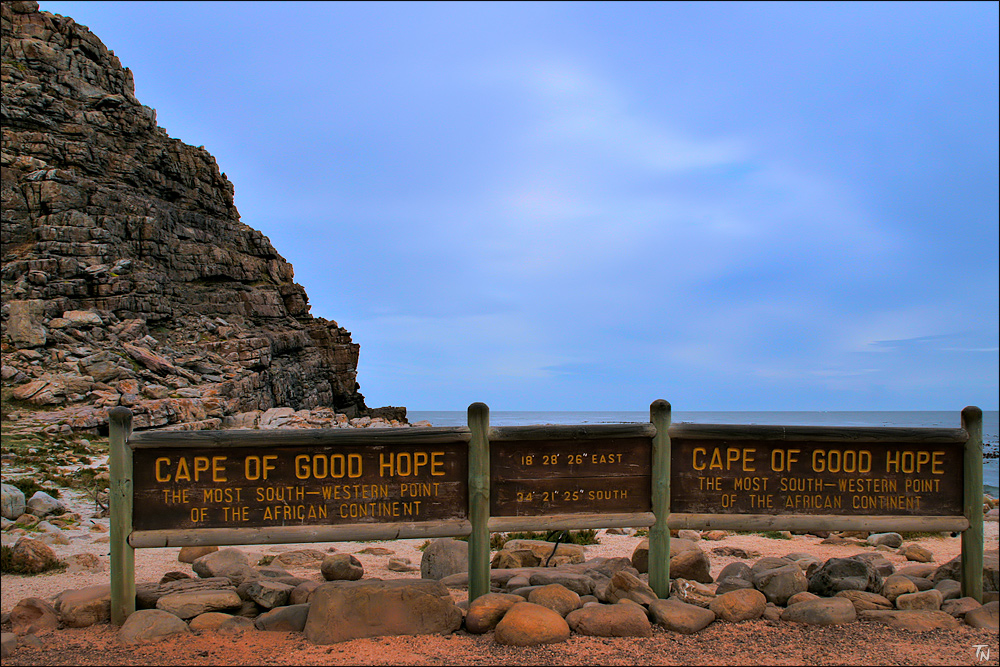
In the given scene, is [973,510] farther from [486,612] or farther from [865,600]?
[486,612]

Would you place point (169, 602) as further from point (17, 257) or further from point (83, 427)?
point (17, 257)

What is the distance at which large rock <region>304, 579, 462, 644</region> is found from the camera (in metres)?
5.24

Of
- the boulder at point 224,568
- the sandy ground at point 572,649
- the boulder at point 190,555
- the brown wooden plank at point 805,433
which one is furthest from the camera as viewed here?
the boulder at point 190,555

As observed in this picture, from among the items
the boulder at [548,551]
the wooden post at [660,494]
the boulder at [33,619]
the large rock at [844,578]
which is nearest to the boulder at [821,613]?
the large rock at [844,578]

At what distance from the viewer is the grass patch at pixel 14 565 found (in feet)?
26.7

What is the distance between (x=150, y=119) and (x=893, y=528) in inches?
2048

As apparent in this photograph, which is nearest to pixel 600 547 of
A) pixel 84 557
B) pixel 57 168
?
pixel 84 557

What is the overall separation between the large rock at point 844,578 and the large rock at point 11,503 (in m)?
12.9

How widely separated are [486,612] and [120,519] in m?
3.32

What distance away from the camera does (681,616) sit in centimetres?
548

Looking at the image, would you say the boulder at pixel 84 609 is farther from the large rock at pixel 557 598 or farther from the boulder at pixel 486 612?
the large rock at pixel 557 598

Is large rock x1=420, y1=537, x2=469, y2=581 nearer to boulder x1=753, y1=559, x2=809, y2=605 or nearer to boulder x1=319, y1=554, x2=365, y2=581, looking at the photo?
boulder x1=319, y1=554, x2=365, y2=581

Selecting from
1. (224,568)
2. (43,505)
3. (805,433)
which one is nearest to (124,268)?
(43,505)

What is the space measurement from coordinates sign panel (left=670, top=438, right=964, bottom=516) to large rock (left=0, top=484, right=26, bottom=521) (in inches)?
461
